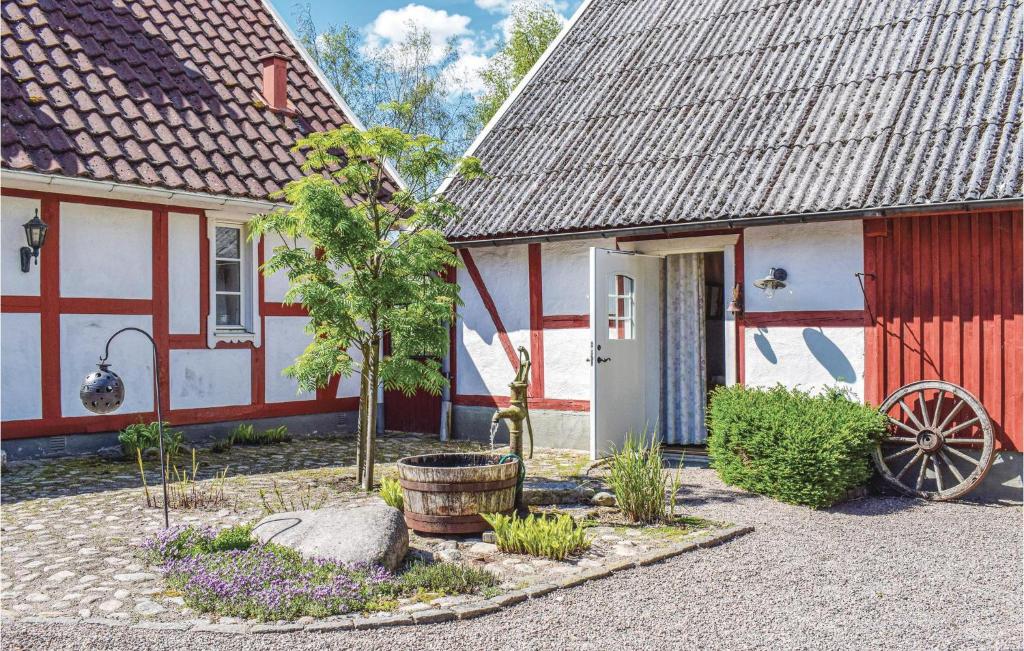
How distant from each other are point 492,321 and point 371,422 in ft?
11.1

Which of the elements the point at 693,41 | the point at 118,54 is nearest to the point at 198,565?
the point at 118,54

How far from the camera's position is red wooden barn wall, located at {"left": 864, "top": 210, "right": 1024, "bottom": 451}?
7.70 m

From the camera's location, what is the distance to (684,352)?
10.7 meters

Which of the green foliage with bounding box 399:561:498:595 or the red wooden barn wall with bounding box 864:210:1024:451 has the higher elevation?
Result: the red wooden barn wall with bounding box 864:210:1024:451

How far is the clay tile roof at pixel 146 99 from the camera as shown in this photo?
31.5ft

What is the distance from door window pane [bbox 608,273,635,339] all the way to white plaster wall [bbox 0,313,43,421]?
590 cm

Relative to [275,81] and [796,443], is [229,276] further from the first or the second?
[796,443]

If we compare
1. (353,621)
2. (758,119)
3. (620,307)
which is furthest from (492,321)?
(353,621)

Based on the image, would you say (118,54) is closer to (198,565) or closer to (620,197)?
Answer: (620,197)

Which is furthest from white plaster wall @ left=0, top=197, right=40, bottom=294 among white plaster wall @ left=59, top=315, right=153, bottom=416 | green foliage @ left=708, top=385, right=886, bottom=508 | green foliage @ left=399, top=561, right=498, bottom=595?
green foliage @ left=708, top=385, right=886, bottom=508

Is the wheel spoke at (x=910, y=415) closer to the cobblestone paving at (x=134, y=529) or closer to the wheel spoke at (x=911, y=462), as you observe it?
the wheel spoke at (x=911, y=462)

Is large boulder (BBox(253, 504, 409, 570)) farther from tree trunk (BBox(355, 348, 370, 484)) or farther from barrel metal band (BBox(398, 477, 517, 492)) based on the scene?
tree trunk (BBox(355, 348, 370, 484))

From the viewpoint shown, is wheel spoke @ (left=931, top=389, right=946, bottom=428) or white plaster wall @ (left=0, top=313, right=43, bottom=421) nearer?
wheel spoke @ (left=931, top=389, right=946, bottom=428)

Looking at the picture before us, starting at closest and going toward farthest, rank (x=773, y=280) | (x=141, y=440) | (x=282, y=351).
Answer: (x=773, y=280) < (x=141, y=440) < (x=282, y=351)
